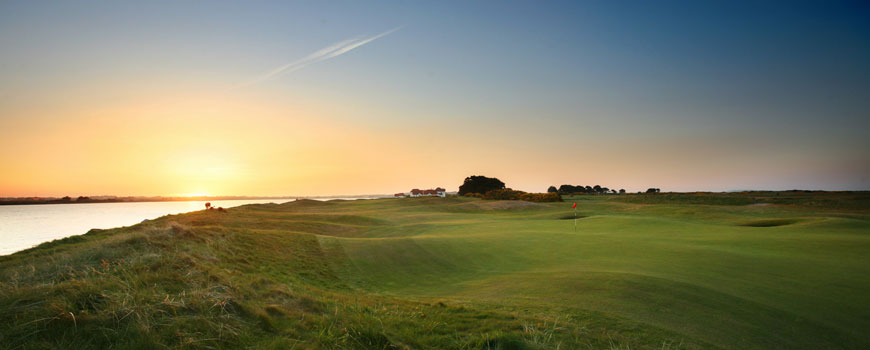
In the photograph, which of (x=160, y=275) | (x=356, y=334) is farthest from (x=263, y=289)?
(x=356, y=334)

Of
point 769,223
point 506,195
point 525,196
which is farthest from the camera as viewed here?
point 506,195

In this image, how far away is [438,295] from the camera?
8.89 metres

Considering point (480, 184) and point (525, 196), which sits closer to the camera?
point (525, 196)

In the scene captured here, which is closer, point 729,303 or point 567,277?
point 729,303

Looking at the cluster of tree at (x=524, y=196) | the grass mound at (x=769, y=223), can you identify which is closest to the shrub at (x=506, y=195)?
the cluster of tree at (x=524, y=196)

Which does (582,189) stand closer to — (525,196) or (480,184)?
(480,184)

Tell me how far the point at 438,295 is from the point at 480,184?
91881mm

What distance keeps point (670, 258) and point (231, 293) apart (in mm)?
12273

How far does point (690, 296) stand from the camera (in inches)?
283

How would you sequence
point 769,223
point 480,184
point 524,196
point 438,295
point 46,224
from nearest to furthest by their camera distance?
point 438,295 → point 769,223 → point 46,224 → point 524,196 → point 480,184

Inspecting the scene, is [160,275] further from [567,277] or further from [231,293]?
[567,277]

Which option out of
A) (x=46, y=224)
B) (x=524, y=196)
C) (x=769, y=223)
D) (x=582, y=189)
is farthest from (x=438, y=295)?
(x=582, y=189)

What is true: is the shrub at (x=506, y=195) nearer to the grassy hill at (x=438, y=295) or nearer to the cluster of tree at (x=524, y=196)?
the cluster of tree at (x=524, y=196)

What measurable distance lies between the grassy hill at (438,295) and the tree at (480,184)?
83.2 m
